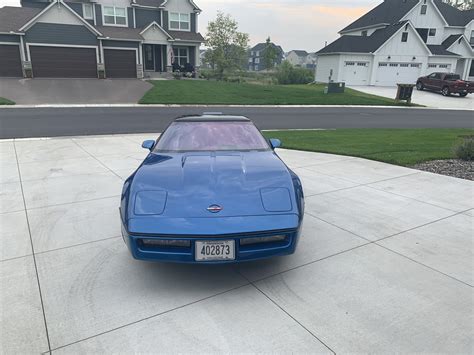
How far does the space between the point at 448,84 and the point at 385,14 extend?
51.9 feet

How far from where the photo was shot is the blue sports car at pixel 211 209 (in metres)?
3.14

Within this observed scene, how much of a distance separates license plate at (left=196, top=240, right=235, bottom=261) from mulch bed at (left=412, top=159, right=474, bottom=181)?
6303mm

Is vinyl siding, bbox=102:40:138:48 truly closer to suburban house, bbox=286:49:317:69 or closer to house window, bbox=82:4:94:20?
house window, bbox=82:4:94:20

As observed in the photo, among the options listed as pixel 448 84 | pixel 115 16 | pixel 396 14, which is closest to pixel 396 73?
pixel 448 84

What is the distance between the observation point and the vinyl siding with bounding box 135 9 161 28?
32594mm

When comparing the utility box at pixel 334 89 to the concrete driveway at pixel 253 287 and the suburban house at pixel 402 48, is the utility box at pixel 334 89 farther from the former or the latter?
the concrete driveway at pixel 253 287

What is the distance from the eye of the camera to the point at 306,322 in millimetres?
2943

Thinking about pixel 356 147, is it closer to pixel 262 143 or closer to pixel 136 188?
pixel 262 143

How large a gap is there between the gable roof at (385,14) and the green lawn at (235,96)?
16827 mm

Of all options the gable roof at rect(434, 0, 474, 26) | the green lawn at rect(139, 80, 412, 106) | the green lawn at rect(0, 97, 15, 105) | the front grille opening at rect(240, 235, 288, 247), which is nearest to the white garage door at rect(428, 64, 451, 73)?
the gable roof at rect(434, 0, 474, 26)

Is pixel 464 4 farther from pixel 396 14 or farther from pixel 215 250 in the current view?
pixel 215 250

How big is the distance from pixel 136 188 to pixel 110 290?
1.00 metres

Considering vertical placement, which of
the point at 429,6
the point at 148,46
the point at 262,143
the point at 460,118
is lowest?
the point at 460,118

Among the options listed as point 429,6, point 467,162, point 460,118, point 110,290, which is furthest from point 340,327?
point 429,6
